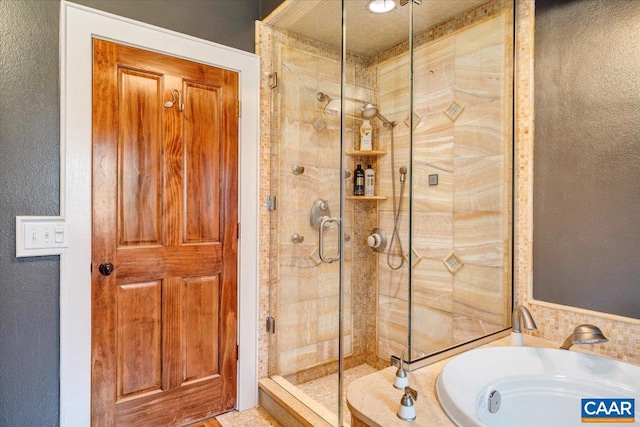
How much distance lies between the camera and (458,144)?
196 cm

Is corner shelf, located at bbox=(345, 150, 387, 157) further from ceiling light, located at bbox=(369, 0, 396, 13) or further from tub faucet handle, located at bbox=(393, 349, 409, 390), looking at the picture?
tub faucet handle, located at bbox=(393, 349, 409, 390)

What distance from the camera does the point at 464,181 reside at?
1.94 m

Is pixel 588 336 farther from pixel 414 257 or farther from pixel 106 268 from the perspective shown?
pixel 106 268

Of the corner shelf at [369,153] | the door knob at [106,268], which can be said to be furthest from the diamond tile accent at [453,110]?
the door knob at [106,268]

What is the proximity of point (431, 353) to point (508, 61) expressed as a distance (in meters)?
1.52

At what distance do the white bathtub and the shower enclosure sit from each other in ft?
0.80

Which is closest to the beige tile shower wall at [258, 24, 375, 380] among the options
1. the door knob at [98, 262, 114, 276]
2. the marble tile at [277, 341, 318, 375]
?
the marble tile at [277, 341, 318, 375]

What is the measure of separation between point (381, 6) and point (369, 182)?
1.01 meters

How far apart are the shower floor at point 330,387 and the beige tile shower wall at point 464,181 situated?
279mm

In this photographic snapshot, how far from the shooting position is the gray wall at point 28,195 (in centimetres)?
154

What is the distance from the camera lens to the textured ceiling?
190 cm

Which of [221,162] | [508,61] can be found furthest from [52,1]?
[508,61]

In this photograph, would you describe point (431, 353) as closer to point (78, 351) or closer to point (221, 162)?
point (221, 162)

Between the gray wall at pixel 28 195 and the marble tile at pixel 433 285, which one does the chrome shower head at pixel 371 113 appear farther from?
the gray wall at pixel 28 195
